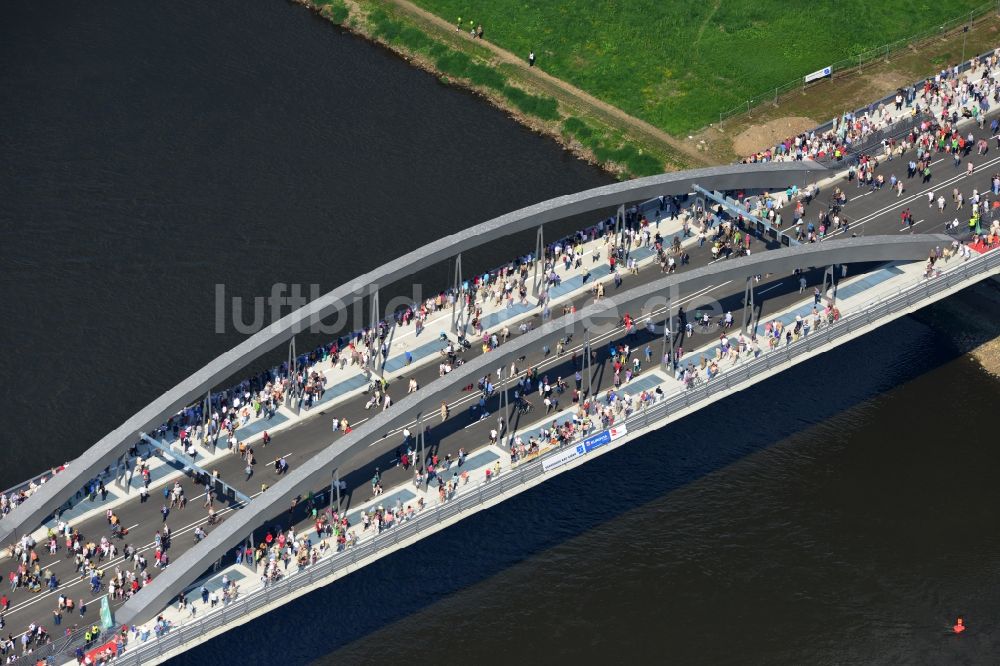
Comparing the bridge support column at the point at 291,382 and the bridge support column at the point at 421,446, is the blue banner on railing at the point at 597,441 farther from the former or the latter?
the bridge support column at the point at 291,382

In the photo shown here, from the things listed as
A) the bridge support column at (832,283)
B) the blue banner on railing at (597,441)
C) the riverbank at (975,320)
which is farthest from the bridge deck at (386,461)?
the riverbank at (975,320)

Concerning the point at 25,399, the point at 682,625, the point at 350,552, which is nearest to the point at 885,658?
the point at 682,625

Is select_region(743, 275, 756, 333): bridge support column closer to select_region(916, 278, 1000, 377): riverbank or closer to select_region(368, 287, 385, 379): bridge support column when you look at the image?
select_region(916, 278, 1000, 377): riverbank

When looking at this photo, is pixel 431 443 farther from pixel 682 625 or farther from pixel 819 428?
pixel 819 428

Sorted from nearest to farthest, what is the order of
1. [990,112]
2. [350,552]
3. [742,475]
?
1. [350,552]
2. [742,475]
3. [990,112]

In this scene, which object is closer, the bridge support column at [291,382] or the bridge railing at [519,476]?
the bridge railing at [519,476]

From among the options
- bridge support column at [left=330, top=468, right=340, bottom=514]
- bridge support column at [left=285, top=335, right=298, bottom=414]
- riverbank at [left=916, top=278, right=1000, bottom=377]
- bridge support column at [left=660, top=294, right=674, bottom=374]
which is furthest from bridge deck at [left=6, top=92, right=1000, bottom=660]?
riverbank at [left=916, top=278, right=1000, bottom=377]
